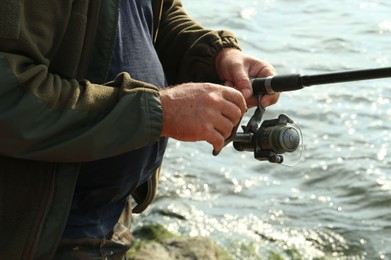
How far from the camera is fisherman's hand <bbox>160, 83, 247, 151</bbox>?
8.59ft

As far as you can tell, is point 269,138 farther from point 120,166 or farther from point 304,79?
point 120,166

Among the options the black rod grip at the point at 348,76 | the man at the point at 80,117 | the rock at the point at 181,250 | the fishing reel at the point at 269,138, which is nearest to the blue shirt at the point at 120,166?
the man at the point at 80,117

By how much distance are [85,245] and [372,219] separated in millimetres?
3995

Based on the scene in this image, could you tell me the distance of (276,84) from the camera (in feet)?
10.1

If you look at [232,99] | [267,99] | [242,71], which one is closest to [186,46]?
[242,71]

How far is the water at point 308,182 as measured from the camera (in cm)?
613

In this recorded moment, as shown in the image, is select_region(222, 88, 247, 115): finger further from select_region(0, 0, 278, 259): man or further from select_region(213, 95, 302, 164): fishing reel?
select_region(213, 95, 302, 164): fishing reel

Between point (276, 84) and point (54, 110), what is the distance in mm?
909

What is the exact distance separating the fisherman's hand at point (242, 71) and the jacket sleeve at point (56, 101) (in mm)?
601

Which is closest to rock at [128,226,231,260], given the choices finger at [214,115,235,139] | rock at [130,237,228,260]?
rock at [130,237,228,260]

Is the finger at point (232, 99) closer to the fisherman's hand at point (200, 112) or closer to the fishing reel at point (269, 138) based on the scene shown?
the fisherman's hand at point (200, 112)

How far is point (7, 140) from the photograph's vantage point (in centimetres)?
241

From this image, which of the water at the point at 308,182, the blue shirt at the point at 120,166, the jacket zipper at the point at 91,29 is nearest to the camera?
the jacket zipper at the point at 91,29

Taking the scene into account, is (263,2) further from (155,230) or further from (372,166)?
(155,230)
